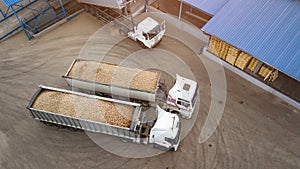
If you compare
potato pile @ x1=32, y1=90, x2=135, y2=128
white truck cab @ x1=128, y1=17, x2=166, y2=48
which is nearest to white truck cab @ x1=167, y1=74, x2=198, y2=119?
potato pile @ x1=32, y1=90, x2=135, y2=128

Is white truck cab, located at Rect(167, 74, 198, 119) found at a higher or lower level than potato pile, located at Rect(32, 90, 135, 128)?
lower

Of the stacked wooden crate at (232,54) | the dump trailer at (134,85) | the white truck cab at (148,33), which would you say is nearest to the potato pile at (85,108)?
the dump trailer at (134,85)

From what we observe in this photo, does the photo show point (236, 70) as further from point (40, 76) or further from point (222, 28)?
point (40, 76)

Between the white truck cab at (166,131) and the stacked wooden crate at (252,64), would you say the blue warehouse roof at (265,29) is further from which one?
the white truck cab at (166,131)

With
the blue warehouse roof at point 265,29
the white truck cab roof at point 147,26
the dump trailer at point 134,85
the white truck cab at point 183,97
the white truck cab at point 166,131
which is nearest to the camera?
the white truck cab at point 166,131

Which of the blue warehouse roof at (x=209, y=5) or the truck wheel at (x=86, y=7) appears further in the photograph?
the truck wheel at (x=86, y=7)

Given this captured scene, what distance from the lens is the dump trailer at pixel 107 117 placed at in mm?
14414

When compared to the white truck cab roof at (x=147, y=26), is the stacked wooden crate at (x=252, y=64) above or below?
below

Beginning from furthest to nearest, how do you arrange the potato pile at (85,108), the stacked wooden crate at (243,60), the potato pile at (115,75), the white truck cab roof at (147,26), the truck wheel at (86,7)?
the truck wheel at (86,7) < the white truck cab roof at (147,26) < the stacked wooden crate at (243,60) < the potato pile at (115,75) < the potato pile at (85,108)

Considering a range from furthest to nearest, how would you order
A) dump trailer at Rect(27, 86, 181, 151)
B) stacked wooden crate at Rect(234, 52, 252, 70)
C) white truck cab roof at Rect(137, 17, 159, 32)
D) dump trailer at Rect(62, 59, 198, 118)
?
white truck cab roof at Rect(137, 17, 159, 32) < stacked wooden crate at Rect(234, 52, 252, 70) < dump trailer at Rect(62, 59, 198, 118) < dump trailer at Rect(27, 86, 181, 151)

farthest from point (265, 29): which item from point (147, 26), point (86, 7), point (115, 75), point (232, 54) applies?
point (86, 7)

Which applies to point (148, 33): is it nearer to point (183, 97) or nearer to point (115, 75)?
point (115, 75)

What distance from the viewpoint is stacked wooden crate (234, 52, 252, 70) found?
60.3 ft

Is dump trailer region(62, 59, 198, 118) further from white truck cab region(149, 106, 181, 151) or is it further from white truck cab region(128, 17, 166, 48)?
white truck cab region(128, 17, 166, 48)
